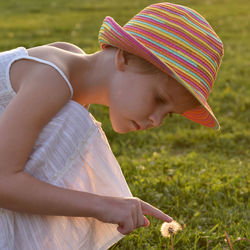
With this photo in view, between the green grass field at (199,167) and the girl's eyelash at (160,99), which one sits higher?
the girl's eyelash at (160,99)

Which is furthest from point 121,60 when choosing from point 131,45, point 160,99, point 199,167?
point 199,167

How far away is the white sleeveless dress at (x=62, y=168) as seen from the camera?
2.18 meters

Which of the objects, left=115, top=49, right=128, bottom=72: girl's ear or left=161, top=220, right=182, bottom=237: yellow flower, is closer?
left=115, top=49, right=128, bottom=72: girl's ear

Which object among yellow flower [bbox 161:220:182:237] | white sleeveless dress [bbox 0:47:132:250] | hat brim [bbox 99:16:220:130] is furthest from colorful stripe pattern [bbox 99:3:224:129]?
yellow flower [bbox 161:220:182:237]

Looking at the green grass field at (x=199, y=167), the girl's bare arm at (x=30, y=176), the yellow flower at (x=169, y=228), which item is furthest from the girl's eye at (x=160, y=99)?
the green grass field at (x=199, y=167)

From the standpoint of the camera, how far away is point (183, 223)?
10.1 feet

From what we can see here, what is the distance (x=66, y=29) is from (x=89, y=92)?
764cm

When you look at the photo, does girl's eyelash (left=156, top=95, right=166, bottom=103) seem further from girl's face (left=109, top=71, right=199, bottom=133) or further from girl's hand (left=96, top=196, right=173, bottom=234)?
girl's hand (left=96, top=196, right=173, bottom=234)

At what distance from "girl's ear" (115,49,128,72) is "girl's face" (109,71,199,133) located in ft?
0.10

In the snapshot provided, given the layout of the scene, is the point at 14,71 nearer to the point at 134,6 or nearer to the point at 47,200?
the point at 47,200

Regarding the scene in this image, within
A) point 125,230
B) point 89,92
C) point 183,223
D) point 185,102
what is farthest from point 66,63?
point 183,223

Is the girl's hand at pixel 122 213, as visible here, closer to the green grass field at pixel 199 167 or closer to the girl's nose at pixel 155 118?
the girl's nose at pixel 155 118

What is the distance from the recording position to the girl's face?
2.29 m

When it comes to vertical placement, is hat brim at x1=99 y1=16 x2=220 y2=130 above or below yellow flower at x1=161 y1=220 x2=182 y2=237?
above
